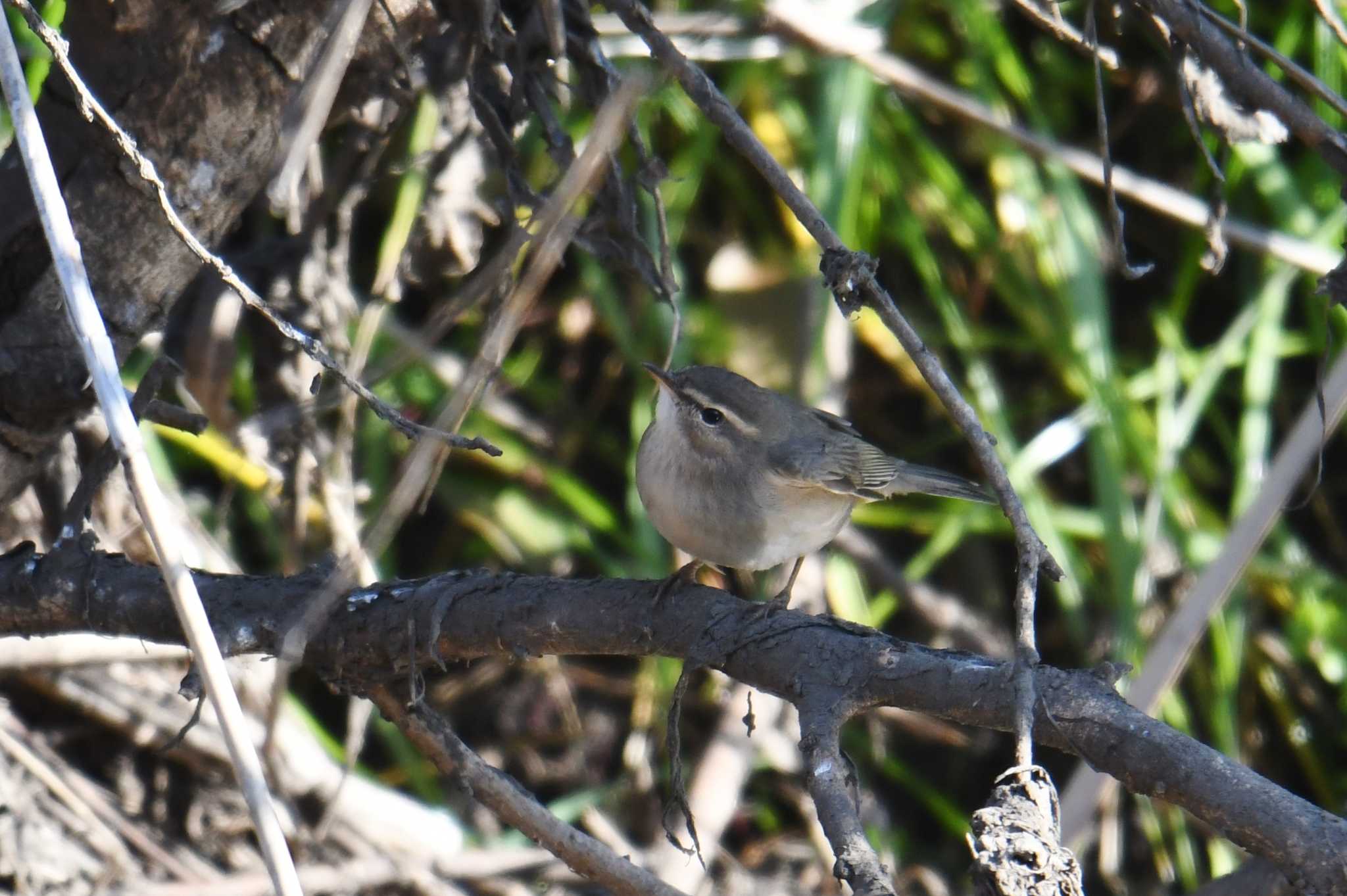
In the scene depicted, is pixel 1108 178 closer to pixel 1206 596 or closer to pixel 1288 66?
pixel 1288 66

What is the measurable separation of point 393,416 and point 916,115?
3.86 meters

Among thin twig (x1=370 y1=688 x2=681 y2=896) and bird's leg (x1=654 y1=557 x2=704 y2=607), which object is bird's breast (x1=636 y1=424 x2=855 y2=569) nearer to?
bird's leg (x1=654 y1=557 x2=704 y2=607)

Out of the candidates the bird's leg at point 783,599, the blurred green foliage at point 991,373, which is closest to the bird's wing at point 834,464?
the bird's leg at point 783,599

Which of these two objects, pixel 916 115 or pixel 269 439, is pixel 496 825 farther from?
pixel 916 115

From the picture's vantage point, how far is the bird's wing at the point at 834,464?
3996mm

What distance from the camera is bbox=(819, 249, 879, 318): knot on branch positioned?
233 cm

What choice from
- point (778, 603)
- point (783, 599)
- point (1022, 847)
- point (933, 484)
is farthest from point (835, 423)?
point (1022, 847)

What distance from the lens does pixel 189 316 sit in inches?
153

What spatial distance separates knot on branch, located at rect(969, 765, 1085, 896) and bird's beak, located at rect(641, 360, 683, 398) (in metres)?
2.25

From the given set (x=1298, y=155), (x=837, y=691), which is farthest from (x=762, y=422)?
(x=1298, y=155)

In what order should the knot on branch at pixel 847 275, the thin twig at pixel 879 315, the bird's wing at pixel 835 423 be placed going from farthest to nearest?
the bird's wing at pixel 835 423 → the knot on branch at pixel 847 275 → the thin twig at pixel 879 315

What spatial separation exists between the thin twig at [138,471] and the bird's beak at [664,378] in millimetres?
2000

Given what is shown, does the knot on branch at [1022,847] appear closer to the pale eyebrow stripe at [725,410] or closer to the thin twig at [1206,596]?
the pale eyebrow stripe at [725,410]

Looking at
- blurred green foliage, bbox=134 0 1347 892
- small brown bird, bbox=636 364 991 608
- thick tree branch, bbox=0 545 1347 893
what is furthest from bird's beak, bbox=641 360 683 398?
thick tree branch, bbox=0 545 1347 893
